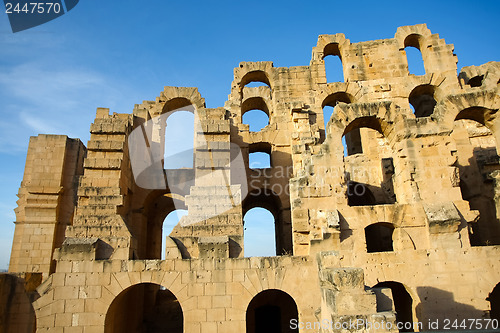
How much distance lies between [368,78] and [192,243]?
1301 cm

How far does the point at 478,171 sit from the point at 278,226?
30.4 feet

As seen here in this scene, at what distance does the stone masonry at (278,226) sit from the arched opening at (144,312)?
7cm

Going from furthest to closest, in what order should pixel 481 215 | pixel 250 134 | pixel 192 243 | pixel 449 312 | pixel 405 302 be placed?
pixel 250 134
pixel 481 215
pixel 405 302
pixel 192 243
pixel 449 312

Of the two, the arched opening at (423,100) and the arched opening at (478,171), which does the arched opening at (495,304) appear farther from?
the arched opening at (423,100)

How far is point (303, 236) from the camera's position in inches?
428

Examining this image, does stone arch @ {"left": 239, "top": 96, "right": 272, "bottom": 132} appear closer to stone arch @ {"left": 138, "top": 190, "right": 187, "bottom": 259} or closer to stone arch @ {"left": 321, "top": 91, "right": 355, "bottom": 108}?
stone arch @ {"left": 321, "top": 91, "right": 355, "bottom": 108}

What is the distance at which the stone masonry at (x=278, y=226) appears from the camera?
980 centimetres

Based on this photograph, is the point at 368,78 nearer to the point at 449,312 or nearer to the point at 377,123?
the point at 377,123

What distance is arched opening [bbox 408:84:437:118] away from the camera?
1828cm

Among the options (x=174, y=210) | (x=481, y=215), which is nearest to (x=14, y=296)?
(x=174, y=210)

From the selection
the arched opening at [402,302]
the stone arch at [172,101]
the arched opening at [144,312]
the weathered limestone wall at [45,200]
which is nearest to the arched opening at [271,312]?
the arched opening at [144,312]

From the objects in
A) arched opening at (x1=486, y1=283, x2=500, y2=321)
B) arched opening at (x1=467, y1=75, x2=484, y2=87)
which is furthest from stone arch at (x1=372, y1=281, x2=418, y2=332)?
arched opening at (x1=467, y1=75, x2=484, y2=87)

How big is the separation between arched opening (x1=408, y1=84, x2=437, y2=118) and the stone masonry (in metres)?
1.07

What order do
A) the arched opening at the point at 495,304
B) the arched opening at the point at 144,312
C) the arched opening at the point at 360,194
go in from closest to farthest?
the arched opening at the point at 144,312 → the arched opening at the point at 495,304 → the arched opening at the point at 360,194
